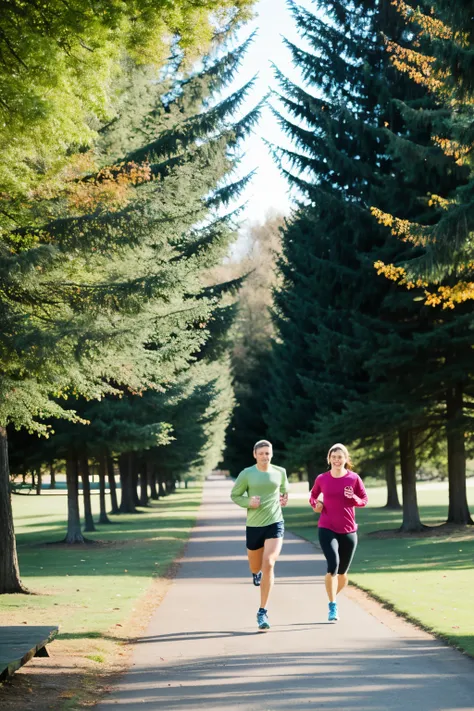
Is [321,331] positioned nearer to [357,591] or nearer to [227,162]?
[227,162]

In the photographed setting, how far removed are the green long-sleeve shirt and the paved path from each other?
119cm

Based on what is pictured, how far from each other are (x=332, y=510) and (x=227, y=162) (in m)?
16.2

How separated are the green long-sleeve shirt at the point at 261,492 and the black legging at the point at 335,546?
1.89 ft

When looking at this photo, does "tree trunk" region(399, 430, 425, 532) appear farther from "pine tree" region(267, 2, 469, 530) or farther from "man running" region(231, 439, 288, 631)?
"man running" region(231, 439, 288, 631)

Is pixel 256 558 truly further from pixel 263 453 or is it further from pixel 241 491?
pixel 263 453

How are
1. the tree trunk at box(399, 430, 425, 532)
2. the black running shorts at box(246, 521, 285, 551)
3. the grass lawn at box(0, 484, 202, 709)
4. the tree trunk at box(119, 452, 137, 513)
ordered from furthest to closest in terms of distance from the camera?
the tree trunk at box(119, 452, 137, 513), the tree trunk at box(399, 430, 425, 532), the black running shorts at box(246, 521, 285, 551), the grass lawn at box(0, 484, 202, 709)

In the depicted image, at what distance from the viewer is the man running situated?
1017 centimetres

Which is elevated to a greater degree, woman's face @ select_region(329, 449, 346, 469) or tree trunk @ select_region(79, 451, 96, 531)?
woman's face @ select_region(329, 449, 346, 469)

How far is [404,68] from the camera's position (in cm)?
2131

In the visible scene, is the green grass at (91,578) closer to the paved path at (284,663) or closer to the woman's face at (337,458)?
the paved path at (284,663)

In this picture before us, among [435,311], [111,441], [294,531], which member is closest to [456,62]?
[435,311]

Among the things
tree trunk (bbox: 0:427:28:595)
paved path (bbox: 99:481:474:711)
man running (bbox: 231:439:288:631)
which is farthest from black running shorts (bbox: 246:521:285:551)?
tree trunk (bbox: 0:427:28:595)

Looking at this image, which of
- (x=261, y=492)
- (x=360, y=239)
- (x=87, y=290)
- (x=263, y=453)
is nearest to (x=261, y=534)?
(x=261, y=492)

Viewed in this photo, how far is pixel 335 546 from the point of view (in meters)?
10.4
